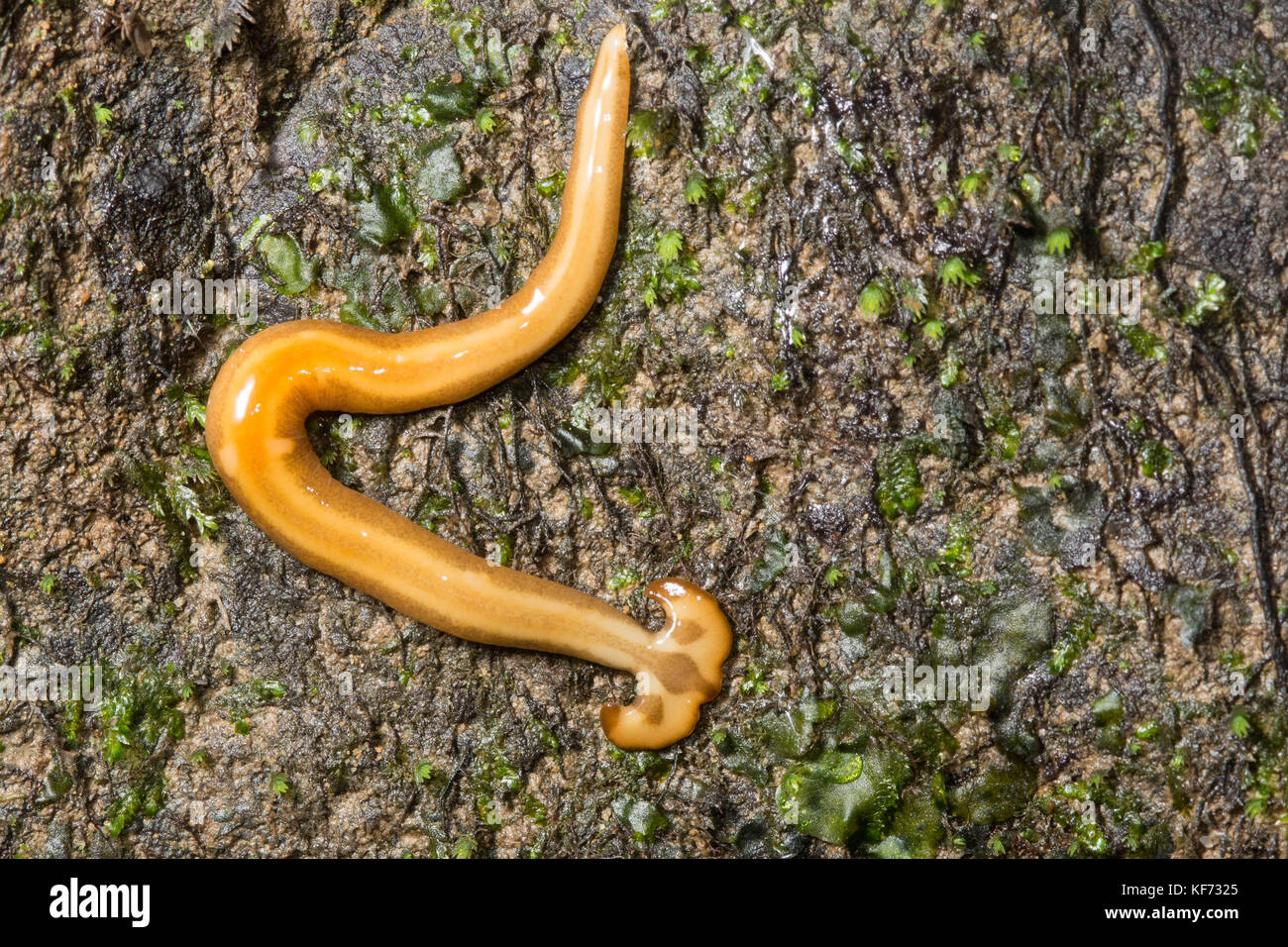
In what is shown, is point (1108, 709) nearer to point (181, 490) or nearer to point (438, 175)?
point (438, 175)

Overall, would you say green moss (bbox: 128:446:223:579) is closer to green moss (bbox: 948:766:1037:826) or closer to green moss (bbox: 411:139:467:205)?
green moss (bbox: 411:139:467:205)

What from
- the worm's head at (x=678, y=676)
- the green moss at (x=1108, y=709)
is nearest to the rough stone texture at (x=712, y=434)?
the green moss at (x=1108, y=709)

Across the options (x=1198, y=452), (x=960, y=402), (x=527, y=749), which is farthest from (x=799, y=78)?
(x=527, y=749)

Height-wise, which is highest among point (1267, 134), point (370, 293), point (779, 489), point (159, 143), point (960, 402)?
point (159, 143)

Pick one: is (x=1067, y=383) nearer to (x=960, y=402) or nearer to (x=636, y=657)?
(x=960, y=402)

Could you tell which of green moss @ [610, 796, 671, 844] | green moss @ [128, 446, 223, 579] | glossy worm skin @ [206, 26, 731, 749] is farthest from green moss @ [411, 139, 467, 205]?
green moss @ [610, 796, 671, 844]

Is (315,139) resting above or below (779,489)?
above

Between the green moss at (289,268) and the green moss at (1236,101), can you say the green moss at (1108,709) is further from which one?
the green moss at (289,268)
